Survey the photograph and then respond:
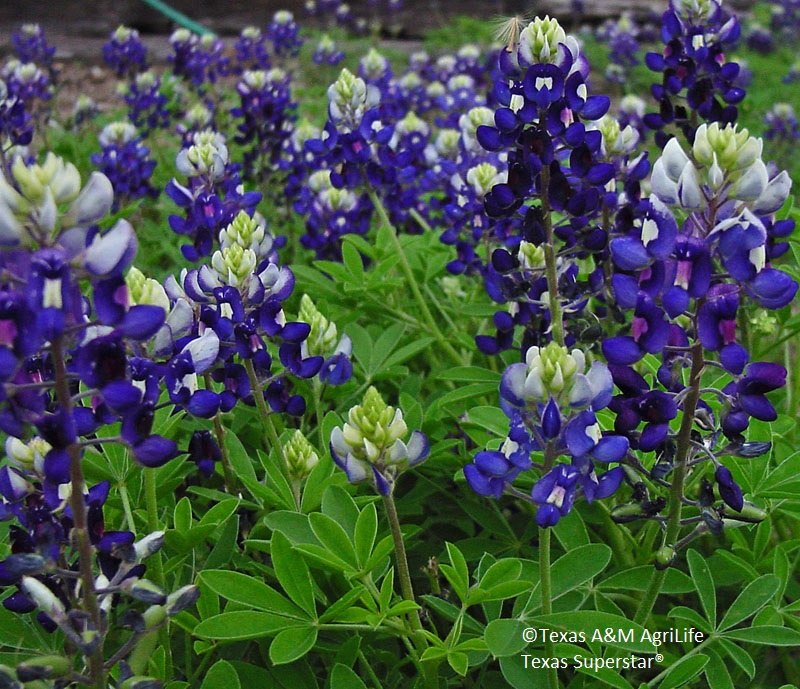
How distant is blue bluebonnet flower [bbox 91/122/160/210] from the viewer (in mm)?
3785

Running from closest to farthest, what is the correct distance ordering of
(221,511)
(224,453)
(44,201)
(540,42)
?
(44,201), (221,511), (540,42), (224,453)

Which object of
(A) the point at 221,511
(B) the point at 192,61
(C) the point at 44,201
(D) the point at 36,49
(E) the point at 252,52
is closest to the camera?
(C) the point at 44,201

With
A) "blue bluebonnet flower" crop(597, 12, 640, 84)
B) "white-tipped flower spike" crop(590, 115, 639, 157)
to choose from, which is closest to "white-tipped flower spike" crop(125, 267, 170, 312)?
"white-tipped flower spike" crop(590, 115, 639, 157)

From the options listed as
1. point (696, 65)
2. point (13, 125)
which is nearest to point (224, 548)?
point (696, 65)

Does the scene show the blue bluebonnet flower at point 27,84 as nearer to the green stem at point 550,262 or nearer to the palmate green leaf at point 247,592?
the green stem at point 550,262

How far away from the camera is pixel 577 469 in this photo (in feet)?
4.69

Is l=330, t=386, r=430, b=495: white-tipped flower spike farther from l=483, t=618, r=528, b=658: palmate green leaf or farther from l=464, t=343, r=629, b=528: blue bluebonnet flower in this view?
l=483, t=618, r=528, b=658: palmate green leaf

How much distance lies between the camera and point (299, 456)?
1.83 meters

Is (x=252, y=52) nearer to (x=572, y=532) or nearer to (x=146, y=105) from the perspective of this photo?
(x=146, y=105)

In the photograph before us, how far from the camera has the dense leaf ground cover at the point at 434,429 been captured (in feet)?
4.06

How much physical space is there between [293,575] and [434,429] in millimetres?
757

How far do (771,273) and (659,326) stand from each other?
0.19m

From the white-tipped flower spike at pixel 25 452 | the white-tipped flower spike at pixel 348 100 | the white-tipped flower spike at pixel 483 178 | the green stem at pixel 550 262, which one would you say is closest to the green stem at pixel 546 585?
the green stem at pixel 550 262

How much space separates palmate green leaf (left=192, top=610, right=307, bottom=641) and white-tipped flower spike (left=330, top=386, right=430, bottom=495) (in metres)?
0.31
